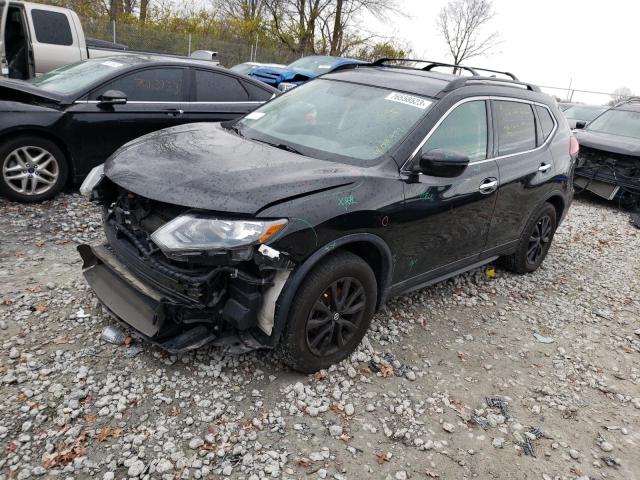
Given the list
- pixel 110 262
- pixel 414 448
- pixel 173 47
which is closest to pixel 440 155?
pixel 414 448

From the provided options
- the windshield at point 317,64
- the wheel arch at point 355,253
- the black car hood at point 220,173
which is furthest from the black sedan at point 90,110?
the windshield at point 317,64

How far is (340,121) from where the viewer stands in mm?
3576

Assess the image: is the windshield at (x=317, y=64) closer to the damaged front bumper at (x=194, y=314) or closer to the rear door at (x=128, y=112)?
the rear door at (x=128, y=112)

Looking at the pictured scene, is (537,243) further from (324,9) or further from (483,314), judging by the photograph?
(324,9)

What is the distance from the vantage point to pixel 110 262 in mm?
3057

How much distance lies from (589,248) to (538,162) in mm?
2723

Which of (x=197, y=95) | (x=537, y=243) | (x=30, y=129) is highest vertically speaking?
(x=197, y=95)

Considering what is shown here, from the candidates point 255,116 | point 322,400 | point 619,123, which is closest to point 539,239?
point 255,116

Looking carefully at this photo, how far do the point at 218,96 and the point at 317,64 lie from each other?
288 inches

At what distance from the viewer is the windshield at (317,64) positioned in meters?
12.6

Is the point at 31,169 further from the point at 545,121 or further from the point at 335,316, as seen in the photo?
the point at 545,121

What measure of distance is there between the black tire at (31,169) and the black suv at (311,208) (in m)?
2.11

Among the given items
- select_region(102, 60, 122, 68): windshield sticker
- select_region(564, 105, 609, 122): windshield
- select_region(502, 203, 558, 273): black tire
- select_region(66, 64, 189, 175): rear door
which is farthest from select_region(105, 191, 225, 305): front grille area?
select_region(564, 105, 609, 122): windshield

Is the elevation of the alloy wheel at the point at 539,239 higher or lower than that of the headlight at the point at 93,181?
lower
